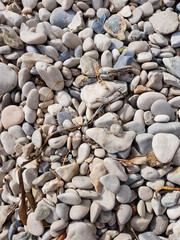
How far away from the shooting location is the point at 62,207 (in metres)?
1.15

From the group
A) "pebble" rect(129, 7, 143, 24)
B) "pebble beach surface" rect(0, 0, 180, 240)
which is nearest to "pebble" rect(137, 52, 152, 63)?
"pebble beach surface" rect(0, 0, 180, 240)

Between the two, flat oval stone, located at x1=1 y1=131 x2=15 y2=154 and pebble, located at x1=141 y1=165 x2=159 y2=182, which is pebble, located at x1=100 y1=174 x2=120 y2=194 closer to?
pebble, located at x1=141 y1=165 x2=159 y2=182

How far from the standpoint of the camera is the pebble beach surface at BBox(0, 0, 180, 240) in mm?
1163

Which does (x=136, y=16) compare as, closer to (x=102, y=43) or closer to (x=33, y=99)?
(x=102, y=43)

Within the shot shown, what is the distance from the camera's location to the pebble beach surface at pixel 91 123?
1.16 m

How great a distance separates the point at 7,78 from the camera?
4.47 feet

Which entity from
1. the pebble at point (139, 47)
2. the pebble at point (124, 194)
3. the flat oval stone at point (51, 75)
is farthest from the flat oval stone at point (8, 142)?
the pebble at point (139, 47)

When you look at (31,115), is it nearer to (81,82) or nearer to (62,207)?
(81,82)

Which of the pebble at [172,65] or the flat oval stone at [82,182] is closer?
the flat oval stone at [82,182]

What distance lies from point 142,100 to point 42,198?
703mm

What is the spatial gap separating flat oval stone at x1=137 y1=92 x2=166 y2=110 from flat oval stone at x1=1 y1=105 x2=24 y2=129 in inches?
25.2

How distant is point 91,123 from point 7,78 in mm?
537

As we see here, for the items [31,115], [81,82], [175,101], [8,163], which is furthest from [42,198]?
[175,101]

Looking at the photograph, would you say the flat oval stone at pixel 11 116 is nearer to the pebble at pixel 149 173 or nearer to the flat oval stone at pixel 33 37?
the flat oval stone at pixel 33 37
